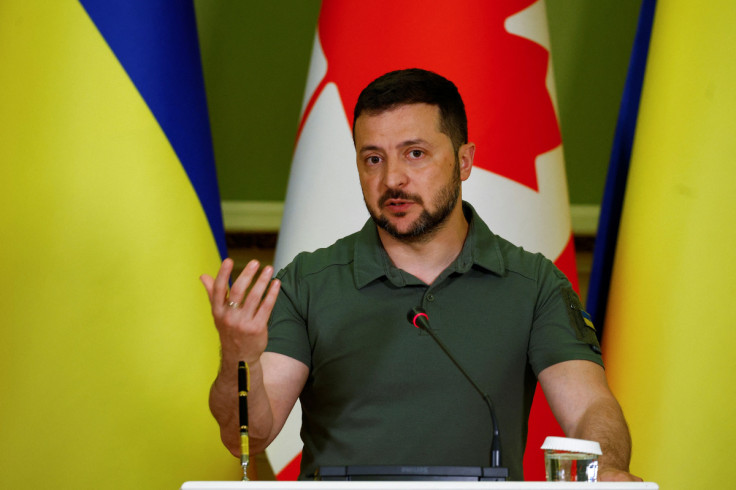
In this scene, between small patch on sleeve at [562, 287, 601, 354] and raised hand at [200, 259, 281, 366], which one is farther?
small patch on sleeve at [562, 287, 601, 354]

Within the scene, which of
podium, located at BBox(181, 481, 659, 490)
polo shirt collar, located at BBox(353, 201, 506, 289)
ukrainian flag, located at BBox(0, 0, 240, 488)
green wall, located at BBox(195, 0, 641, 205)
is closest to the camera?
podium, located at BBox(181, 481, 659, 490)

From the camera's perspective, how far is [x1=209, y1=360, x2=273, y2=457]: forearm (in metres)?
1.35

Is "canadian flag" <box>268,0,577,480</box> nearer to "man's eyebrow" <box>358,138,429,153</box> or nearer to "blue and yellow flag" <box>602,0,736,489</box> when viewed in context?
"blue and yellow flag" <box>602,0,736,489</box>

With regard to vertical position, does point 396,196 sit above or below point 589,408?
above

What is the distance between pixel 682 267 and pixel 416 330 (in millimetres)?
622

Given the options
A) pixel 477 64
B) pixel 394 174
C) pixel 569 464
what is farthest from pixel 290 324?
pixel 477 64

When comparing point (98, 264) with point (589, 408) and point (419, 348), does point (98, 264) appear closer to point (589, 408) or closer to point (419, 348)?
point (419, 348)

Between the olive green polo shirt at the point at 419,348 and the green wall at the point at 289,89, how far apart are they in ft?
3.44

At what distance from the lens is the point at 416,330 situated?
1641mm

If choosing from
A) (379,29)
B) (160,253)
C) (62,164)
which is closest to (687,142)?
(379,29)

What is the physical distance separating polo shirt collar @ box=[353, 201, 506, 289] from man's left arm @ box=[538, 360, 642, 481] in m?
0.24

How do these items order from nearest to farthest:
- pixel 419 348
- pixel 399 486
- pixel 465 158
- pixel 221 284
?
pixel 399 486 < pixel 221 284 < pixel 419 348 < pixel 465 158

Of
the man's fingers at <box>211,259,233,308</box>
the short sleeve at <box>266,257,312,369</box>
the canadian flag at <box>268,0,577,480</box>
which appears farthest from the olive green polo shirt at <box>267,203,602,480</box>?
the man's fingers at <box>211,259,233,308</box>

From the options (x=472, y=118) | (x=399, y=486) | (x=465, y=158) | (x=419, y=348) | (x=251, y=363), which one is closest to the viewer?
(x=399, y=486)
